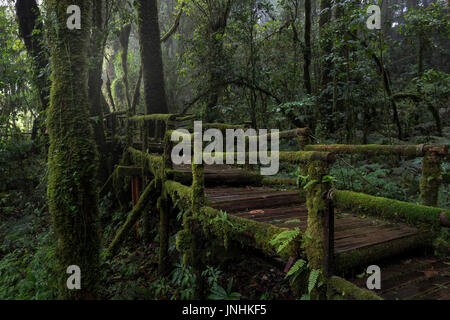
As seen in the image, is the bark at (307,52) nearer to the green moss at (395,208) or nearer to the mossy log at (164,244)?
the mossy log at (164,244)

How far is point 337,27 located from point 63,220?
868 centimetres

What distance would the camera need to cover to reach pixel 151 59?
32.9 ft

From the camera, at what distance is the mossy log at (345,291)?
214 centimetres

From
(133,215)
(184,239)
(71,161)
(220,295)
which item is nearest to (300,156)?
(184,239)

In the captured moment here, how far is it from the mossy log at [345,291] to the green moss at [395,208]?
103 centimetres

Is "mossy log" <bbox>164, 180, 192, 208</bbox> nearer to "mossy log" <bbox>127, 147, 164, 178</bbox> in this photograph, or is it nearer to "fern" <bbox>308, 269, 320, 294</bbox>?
"mossy log" <bbox>127, 147, 164, 178</bbox>

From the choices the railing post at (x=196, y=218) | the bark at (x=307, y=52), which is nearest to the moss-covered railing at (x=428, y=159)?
the railing post at (x=196, y=218)

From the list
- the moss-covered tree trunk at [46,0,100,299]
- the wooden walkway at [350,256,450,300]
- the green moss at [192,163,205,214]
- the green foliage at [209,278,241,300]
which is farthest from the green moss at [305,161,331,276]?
the moss-covered tree trunk at [46,0,100,299]

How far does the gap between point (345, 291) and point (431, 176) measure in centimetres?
189

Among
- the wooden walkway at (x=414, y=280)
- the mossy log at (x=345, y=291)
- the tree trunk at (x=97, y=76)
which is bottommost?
the wooden walkway at (x=414, y=280)

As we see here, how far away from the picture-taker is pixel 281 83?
37.7 ft

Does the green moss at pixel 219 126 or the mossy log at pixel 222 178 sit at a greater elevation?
the green moss at pixel 219 126
